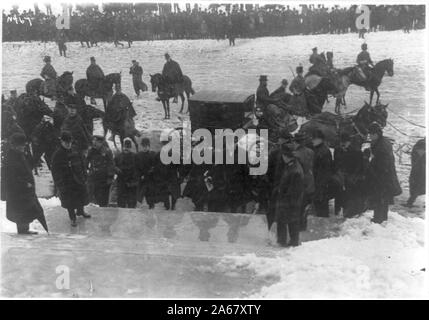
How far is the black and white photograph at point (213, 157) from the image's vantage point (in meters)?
5.56

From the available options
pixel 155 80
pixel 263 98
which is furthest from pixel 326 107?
pixel 155 80

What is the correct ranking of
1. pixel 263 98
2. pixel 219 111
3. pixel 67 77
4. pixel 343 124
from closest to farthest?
1. pixel 219 111
2. pixel 343 124
3. pixel 263 98
4. pixel 67 77

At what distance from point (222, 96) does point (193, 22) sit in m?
2.30

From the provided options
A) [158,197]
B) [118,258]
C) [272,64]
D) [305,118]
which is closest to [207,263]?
[118,258]

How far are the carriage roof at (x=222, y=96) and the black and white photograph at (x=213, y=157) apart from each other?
32mm

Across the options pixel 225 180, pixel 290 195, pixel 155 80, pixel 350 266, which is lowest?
pixel 350 266

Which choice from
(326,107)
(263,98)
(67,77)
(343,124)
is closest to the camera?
(343,124)

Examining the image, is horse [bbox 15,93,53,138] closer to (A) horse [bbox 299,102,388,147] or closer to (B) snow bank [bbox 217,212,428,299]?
(A) horse [bbox 299,102,388,147]

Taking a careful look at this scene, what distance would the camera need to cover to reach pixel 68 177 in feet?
21.8

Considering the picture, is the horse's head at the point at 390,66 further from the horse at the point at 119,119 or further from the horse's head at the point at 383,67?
the horse at the point at 119,119

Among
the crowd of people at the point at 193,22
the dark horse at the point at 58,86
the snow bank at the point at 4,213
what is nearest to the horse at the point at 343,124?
the crowd of people at the point at 193,22

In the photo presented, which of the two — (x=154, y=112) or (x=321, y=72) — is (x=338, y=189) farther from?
(x=154, y=112)

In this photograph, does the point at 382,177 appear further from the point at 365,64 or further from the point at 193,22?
the point at 193,22

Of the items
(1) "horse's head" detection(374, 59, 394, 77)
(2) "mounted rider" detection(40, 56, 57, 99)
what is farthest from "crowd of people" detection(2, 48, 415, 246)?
(1) "horse's head" detection(374, 59, 394, 77)
